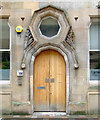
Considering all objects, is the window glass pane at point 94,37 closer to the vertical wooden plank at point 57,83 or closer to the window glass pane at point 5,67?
the vertical wooden plank at point 57,83

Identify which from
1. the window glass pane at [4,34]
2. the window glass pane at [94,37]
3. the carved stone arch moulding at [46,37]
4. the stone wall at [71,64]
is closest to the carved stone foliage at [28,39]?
the carved stone arch moulding at [46,37]

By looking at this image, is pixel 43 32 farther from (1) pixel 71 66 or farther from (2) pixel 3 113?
(2) pixel 3 113

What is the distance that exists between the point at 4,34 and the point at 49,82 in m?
2.84

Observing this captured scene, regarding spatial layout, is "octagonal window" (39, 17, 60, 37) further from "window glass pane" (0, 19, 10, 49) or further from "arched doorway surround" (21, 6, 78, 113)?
"window glass pane" (0, 19, 10, 49)

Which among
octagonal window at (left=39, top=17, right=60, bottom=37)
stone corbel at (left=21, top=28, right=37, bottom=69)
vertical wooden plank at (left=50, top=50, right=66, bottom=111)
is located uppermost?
octagonal window at (left=39, top=17, right=60, bottom=37)

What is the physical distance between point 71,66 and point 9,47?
8.97 feet

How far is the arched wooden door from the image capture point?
570cm

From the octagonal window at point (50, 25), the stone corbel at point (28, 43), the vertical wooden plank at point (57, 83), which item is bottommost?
the vertical wooden plank at point (57, 83)

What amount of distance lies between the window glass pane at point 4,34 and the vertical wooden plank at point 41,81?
1.49 m

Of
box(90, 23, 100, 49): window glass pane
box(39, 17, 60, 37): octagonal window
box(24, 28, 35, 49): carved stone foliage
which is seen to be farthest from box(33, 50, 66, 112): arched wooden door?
box(90, 23, 100, 49): window glass pane

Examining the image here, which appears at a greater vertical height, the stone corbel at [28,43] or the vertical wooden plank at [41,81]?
the stone corbel at [28,43]

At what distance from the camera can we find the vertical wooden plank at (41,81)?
5.70 m

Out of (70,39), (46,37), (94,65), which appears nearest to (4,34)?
(46,37)

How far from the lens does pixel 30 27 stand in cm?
540
